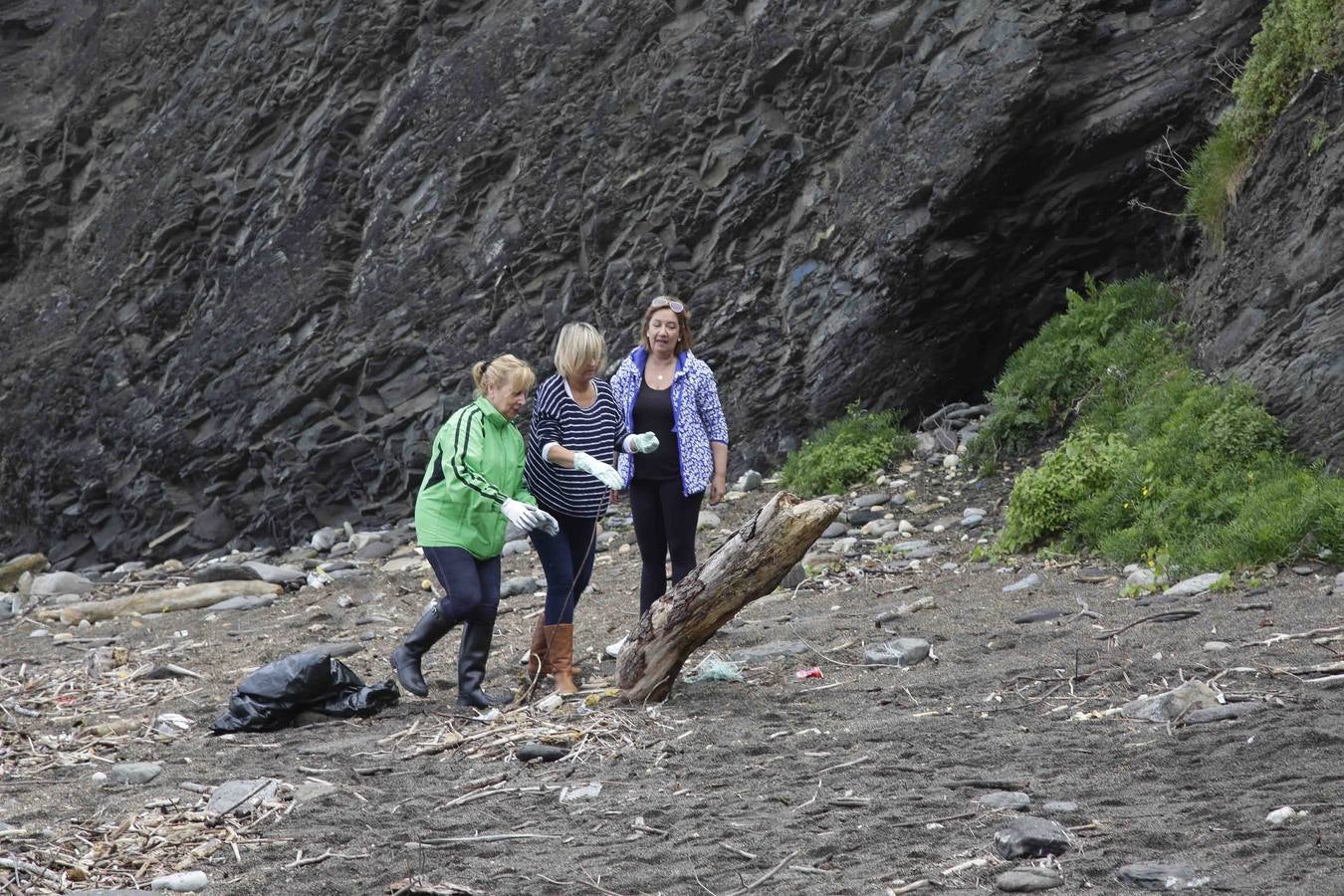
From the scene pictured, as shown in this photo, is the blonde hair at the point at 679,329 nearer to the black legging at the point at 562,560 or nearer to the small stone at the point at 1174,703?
the black legging at the point at 562,560

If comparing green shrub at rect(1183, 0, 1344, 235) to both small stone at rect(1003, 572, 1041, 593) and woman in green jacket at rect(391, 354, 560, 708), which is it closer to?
small stone at rect(1003, 572, 1041, 593)

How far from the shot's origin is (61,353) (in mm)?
17766

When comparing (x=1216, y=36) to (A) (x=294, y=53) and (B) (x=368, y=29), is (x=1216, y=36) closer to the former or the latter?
(B) (x=368, y=29)

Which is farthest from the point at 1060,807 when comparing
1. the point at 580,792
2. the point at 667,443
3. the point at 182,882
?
the point at 667,443

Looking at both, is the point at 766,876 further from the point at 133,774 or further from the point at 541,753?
the point at 133,774

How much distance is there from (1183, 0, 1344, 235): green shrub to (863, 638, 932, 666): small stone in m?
5.61

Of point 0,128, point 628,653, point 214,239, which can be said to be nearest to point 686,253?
point 214,239

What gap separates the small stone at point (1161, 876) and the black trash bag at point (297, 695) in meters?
4.21

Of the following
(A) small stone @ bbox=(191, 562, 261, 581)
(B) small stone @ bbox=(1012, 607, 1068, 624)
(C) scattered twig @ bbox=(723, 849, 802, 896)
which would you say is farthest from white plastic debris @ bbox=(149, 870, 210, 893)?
(A) small stone @ bbox=(191, 562, 261, 581)

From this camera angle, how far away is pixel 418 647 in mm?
6793

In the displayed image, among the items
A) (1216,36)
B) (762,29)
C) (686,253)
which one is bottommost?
(686,253)

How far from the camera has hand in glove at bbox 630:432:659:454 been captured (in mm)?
6672

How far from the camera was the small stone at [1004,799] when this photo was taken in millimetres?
4301

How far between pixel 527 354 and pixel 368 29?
4744 mm
